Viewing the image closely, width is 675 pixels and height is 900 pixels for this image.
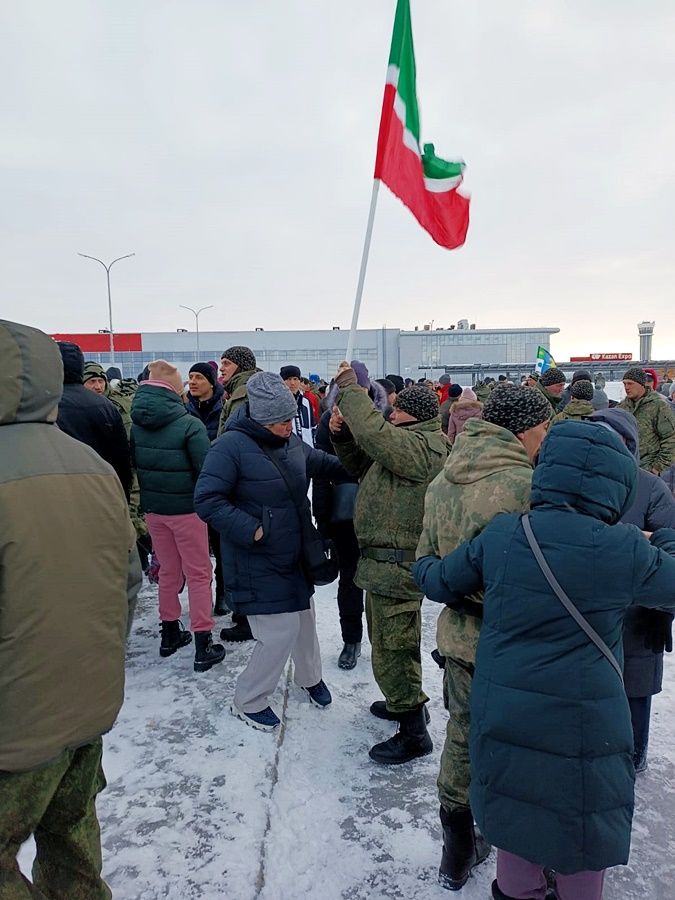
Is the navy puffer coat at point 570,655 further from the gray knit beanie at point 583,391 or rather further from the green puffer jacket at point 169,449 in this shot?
the gray knit beanie at point 583,391

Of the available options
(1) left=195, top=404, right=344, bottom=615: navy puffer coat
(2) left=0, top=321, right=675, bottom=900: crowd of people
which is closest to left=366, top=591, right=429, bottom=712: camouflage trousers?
(1) left=195, top=404, right=344, bottom=615: navy puffer coat

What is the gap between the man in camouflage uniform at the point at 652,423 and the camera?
21.0 ft

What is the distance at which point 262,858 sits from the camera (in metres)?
2.35

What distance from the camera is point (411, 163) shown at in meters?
3.84

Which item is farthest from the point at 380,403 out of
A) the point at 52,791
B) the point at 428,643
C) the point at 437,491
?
the point at 52,791

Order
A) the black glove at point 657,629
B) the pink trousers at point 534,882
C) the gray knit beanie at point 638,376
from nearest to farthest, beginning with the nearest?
the pink trousers at point 534,882
the black glove at point 657,629
the gray knit beanie at point 638,376

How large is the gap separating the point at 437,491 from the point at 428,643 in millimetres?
2595

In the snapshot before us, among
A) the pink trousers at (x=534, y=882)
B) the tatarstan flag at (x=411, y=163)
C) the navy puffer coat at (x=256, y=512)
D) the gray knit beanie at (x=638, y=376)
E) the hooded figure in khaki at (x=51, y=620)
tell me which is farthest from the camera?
the gray knit beanie at (x=638, y=376)

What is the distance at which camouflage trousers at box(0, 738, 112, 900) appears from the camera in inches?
64.2

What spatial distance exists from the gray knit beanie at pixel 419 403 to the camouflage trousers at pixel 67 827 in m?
2.01

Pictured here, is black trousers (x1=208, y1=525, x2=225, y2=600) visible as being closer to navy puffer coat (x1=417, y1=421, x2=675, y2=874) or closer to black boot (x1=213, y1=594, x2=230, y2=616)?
black boot (x1=213, y1=594, x2=230, y2=616)

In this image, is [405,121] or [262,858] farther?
[405,121]

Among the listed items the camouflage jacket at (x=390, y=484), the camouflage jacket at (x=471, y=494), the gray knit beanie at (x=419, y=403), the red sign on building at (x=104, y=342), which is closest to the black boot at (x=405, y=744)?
the camouflage jacket at (x=390, y=484)

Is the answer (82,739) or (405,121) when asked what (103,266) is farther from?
(82,739)
